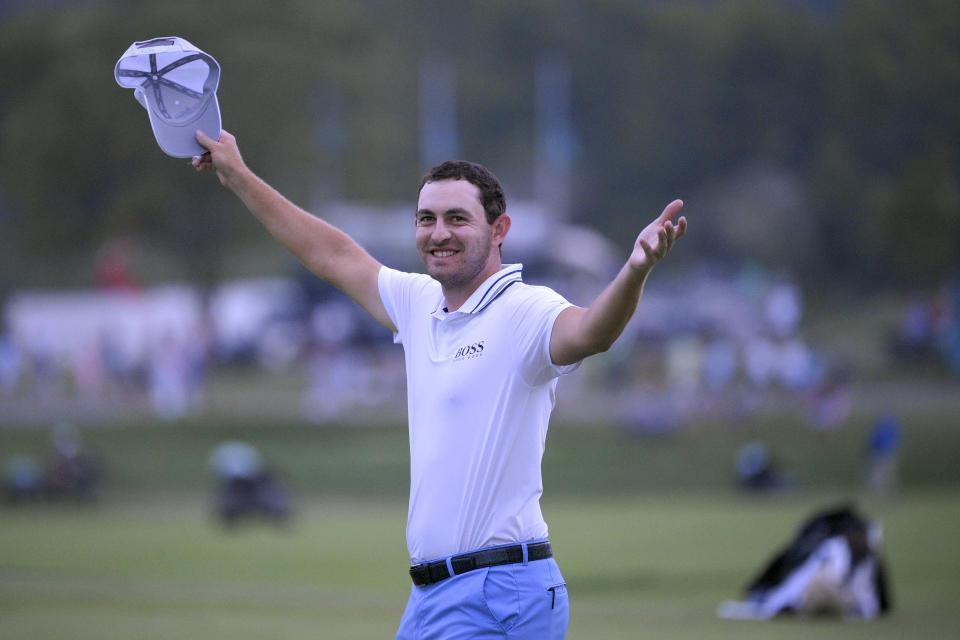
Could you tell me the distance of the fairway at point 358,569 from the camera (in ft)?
36.4

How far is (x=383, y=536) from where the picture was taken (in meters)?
19.1

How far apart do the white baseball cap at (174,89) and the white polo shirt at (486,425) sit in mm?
1334

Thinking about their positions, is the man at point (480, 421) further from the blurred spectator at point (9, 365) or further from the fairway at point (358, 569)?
the blurred spectator at point (9, 365)

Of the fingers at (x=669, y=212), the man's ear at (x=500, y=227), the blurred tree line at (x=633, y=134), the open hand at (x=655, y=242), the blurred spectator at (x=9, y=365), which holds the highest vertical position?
the blurred tree line at (x=633, y=134)

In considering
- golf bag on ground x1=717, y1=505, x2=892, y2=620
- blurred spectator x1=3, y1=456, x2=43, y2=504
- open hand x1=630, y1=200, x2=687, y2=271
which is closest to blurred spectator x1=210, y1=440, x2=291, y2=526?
blurred spectator x1=3, y1=456, x2=43, y2=504

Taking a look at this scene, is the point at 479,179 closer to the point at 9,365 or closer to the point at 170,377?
the point at 170,377

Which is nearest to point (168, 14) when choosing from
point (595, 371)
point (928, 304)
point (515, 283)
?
point (595, 371)

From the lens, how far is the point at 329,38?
152 feet

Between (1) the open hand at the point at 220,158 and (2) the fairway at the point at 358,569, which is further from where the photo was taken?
(2) the fairway at the point at 358,569

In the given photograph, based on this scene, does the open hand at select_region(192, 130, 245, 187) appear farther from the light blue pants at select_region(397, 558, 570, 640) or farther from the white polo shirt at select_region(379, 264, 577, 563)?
the light blue pants at select_region(397, 558, 570, 640)

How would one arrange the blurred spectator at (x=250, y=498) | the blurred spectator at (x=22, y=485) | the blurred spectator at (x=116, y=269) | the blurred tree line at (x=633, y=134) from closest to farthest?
the blurred spectator at (x=250, y=498) < the blurred spectator at (x=22, y=485) < the blurred tree line at (x=633, y=134) < the blurred spectator at (x=116, y=269)

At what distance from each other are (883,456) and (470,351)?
22553 mm

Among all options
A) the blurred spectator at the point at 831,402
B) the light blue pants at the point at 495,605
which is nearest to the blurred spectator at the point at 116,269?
the blurred spectator at the point at 831,402

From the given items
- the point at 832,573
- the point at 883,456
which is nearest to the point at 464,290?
the point at 832,573
